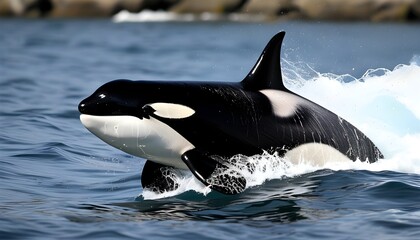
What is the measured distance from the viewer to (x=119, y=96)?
7668mm

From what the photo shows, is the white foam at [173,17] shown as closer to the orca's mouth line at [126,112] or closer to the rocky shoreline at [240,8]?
the rocky shoreline at [240,8]

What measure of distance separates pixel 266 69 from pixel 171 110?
101 centimetres

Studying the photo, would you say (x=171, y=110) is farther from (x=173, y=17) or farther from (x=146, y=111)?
(x=173, y=17)

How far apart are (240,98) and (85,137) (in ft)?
13.6

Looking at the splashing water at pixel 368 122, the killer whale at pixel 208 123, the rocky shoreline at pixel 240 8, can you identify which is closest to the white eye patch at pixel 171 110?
the killer whale at pixel 208 123

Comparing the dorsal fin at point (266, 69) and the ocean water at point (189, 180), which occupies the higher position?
the dorsal fin at point (266, 69)

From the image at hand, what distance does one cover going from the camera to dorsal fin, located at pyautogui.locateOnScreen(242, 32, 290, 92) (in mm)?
8266

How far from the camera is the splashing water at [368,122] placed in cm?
822

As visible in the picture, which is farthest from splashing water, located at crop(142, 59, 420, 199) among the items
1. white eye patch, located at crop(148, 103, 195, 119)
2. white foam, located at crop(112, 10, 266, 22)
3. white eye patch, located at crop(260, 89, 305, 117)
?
white foam, located at crop(112, 10, 266, 22)

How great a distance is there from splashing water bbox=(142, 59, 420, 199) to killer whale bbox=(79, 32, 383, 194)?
0.38ft

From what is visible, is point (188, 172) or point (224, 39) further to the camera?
point (224, 39)

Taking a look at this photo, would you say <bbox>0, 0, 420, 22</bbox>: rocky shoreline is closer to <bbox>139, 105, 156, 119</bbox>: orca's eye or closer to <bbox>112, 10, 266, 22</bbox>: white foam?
<bbox>112, 10, 266, 22</bbox>: white foam

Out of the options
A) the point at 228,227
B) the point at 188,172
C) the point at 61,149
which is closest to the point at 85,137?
the point at 61,149

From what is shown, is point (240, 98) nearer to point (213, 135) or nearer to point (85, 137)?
point (213, 135)
